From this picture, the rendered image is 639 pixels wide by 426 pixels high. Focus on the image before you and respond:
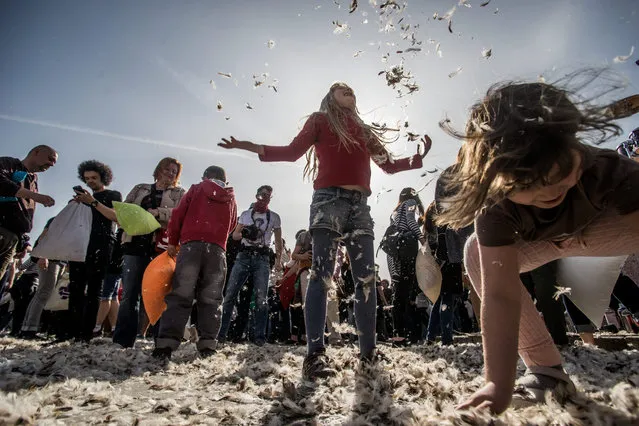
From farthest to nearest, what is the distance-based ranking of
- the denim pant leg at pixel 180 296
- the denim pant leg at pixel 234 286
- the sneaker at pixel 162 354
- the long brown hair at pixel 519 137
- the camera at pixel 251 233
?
1. the camera at pixel 251 233
2. the denim pant leg at pixel 234 286
3. the denim pant leg at pixel 180 296
4. the sneaker at pixel 162 354
5. the long brown hair at pixel 519 137

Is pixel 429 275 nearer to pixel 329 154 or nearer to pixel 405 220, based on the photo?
pixel 405 220

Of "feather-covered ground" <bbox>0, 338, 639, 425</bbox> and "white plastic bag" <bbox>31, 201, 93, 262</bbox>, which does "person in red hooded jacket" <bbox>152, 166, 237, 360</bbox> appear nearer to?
"feather-covered ground" <bbox>0, 338, 639, 425</bbox>

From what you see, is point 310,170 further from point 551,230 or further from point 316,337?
point 551,230

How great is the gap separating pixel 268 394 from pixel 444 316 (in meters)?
3.87

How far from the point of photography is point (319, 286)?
308 cm

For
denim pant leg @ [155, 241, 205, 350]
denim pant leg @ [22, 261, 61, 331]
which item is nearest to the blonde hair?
denim pant leg @ [155, 241, 205, 350]

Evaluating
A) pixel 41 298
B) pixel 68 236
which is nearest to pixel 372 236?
pixel 68 236

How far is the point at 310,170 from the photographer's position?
3.83 meters

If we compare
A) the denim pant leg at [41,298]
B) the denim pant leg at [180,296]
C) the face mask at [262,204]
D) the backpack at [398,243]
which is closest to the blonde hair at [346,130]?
the denim pant leg at [180,296]

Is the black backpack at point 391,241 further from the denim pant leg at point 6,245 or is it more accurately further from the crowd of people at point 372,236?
the denim pant leg at point 6,245

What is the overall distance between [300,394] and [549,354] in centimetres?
143

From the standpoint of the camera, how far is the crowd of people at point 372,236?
1.49 m

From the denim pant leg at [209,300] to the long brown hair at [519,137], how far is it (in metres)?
3.40

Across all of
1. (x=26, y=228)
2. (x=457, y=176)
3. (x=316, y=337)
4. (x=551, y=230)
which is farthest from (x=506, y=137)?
(x=26, y=228)
